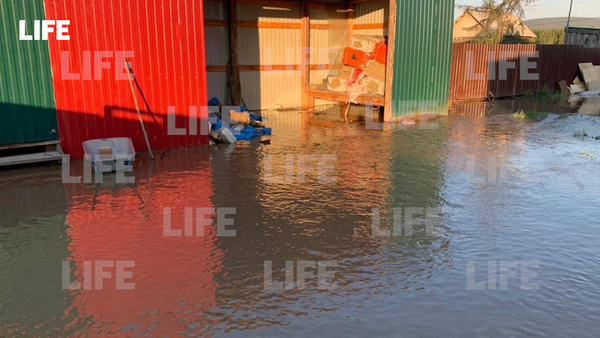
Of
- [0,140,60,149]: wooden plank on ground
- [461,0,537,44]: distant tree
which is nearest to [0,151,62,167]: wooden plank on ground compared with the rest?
[0,140,60,149]: wooden plank on ground

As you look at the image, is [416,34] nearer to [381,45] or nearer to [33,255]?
[381,45]

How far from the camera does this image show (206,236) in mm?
Result: 5527

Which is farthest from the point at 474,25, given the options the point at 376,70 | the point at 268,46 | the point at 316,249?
the point at 316,249

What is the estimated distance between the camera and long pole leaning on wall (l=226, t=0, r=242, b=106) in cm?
1479

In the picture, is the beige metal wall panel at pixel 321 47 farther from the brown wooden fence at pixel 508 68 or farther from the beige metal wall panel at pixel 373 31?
the brown wooden fence at pixel 508 68

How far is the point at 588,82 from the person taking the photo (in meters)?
24.0

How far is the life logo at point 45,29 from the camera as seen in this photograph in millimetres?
8258

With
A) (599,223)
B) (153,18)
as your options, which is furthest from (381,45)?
(599,223)

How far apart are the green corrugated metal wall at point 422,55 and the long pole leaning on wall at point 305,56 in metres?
3.72

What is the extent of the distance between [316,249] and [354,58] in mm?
11174

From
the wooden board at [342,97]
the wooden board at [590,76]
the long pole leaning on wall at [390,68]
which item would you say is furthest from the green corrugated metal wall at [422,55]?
the wooden board at [590,76]

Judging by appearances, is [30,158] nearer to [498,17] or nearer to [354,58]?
[354,58]

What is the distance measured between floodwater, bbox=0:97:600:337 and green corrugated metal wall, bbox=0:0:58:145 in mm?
764

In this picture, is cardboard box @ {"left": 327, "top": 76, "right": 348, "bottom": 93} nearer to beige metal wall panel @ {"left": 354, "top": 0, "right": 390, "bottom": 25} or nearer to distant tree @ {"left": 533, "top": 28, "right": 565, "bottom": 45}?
beige metal wall panel @ {"left": 354, "top": 0, "right": 390, "bottom": 25}
